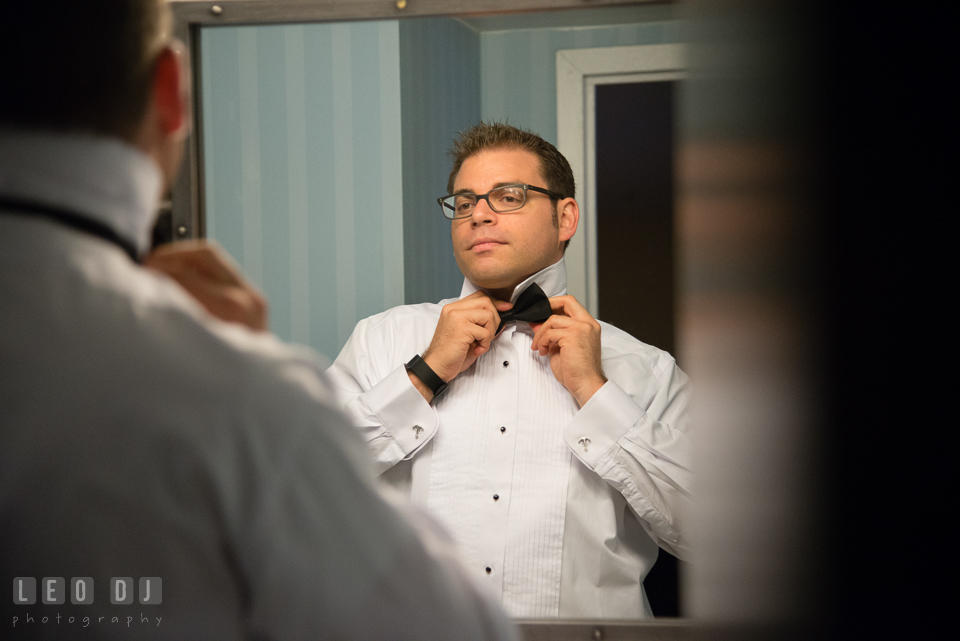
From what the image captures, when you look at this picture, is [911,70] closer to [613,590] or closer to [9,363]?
[9,363]

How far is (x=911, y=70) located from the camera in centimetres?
13

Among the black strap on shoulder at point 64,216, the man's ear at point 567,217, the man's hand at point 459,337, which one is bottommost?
the man's hand at point 459,337

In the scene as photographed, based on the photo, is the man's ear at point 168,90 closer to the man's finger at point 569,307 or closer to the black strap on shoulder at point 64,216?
the black strap on shoulder at point 64,216

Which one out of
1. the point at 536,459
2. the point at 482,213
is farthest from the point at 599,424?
the point at 482,213

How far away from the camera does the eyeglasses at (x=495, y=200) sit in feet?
3.09

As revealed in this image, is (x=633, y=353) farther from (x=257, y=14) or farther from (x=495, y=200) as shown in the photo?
(x=257, y=14)

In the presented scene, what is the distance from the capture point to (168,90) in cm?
30

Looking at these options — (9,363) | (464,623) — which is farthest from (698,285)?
(9,363)

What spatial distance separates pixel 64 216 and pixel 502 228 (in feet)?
2.32

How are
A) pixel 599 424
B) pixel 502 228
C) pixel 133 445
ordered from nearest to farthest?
pixel 133 445 → pixel 599 424 → pixel 502 228

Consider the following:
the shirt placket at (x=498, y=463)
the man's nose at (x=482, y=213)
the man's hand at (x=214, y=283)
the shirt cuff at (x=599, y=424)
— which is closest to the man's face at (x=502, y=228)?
the man's nose at (x=482, y=213)

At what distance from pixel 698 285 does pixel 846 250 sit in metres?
0.23

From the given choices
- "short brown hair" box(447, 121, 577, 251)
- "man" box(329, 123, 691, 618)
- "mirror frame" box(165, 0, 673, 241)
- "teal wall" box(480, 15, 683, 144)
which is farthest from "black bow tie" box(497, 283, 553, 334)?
"mirror frame" box(165, 0, 673, 241)

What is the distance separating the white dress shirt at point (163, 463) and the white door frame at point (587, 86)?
0.74 m
